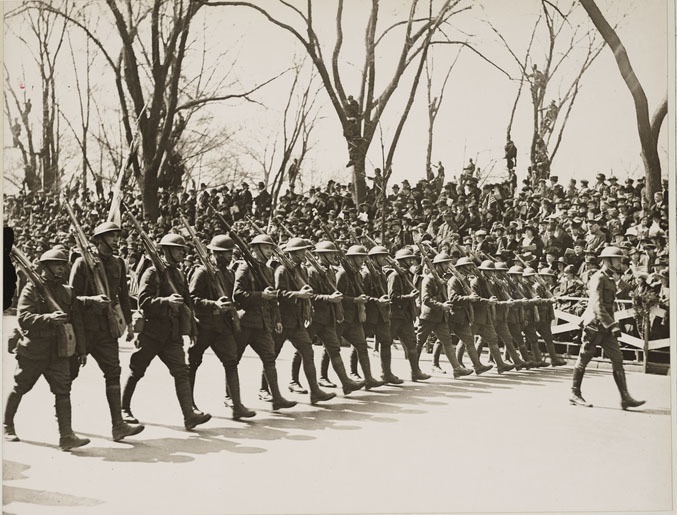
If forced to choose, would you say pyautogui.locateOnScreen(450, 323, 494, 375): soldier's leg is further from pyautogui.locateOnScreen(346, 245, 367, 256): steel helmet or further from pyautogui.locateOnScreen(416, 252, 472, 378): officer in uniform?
pyautogui.locateOnScreen(346, 245, 367, 256): steel helmet

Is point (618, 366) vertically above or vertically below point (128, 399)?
above

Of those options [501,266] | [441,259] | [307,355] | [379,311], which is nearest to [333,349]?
[307,355]

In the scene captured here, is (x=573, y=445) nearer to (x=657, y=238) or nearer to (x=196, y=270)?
(x=657, y=238)

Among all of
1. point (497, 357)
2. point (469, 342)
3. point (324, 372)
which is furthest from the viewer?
point (497, 357)

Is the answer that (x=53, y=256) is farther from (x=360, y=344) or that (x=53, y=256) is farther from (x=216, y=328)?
(x=360, y=344)

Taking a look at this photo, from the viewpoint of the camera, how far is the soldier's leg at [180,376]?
6.46 metres

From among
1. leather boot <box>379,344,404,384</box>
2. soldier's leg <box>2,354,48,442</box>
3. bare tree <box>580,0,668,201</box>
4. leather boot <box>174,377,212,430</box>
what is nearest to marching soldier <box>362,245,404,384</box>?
leather boot <box>379,344,404,384</box>

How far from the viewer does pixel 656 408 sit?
7430 mm

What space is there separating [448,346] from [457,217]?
2.77 m

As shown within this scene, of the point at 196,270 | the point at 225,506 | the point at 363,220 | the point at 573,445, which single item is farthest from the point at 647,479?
the point at 363,220

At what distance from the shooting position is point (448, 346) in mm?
9562

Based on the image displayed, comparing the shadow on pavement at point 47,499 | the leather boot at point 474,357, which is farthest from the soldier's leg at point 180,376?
the leather boot at point 474,357

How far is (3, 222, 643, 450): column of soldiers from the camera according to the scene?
596cm

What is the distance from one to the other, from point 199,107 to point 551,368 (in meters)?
5.48
